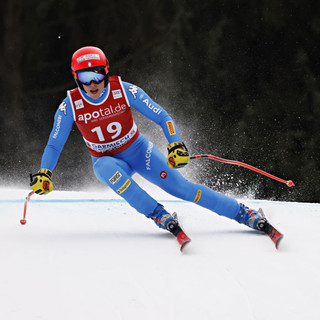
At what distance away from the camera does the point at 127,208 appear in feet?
12.9

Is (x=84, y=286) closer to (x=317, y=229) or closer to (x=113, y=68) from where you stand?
(x=317, y=229)

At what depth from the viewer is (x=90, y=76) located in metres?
2.84

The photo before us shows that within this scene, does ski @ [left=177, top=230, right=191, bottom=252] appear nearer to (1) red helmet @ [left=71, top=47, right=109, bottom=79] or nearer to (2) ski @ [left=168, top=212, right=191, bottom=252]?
(2) ski @ [left=168, top=212, right=191, bottom=252]

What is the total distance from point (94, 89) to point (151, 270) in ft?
3.98

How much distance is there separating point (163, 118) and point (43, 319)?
1.64 meters

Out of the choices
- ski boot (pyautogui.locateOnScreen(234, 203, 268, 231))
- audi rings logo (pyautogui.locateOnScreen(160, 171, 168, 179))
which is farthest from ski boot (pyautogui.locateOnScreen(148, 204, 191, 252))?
ski boot (pyautogui.locateOnScreen(234, 203, 268, 231))

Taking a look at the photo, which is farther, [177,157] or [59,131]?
[59,131]

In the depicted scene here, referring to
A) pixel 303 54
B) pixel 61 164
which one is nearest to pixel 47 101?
pixel 61 164

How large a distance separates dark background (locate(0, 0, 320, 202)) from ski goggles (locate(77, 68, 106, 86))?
3241 millimetres

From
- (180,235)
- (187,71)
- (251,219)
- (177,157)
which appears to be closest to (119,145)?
(177,157)

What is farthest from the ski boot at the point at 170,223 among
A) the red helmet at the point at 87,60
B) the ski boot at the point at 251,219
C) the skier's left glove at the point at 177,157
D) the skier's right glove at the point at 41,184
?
the red helmet at the point at 87,60

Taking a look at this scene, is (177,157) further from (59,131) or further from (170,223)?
(59,131)

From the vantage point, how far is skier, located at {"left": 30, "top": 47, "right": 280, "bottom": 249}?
2840 millimetres

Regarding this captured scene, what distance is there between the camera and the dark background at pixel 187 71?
6414 millimetres
